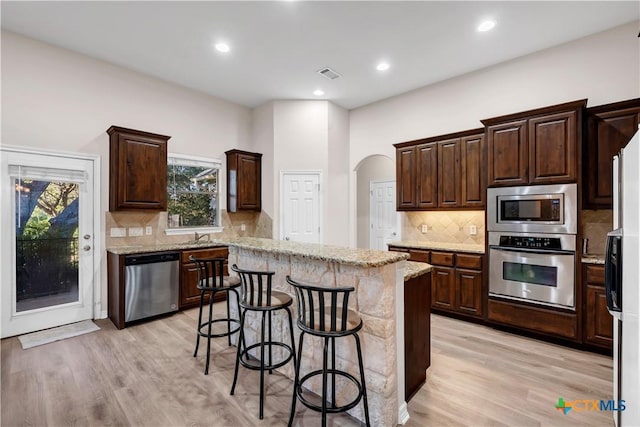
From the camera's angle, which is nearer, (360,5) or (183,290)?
(360,5)

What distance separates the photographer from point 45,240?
362 cm

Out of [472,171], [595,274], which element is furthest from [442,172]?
[595,274]

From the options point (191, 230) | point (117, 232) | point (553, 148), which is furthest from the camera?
point (191, 230)

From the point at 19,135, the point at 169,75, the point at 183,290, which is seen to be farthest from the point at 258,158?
the point at 19,135

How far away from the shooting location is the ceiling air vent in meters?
4.30

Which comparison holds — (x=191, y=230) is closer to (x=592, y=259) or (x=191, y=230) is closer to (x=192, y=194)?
(x=192, y=194)

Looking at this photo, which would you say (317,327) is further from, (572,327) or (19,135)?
(19,135)

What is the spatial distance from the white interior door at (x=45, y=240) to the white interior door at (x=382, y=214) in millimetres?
5386

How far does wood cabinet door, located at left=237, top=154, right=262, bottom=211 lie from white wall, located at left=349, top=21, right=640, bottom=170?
1.90 metres

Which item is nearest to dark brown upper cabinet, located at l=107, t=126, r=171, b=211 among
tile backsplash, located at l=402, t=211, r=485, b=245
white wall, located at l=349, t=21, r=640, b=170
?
white wall, located at l=349, t=21, r=640, b=170

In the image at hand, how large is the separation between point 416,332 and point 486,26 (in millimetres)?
3336

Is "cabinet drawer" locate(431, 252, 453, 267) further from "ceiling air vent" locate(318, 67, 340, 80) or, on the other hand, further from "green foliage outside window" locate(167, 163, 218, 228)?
"green foliage outside window" locate(167, 163, 218, 228)

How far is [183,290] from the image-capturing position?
4223 mm

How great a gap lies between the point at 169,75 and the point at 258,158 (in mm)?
1886
